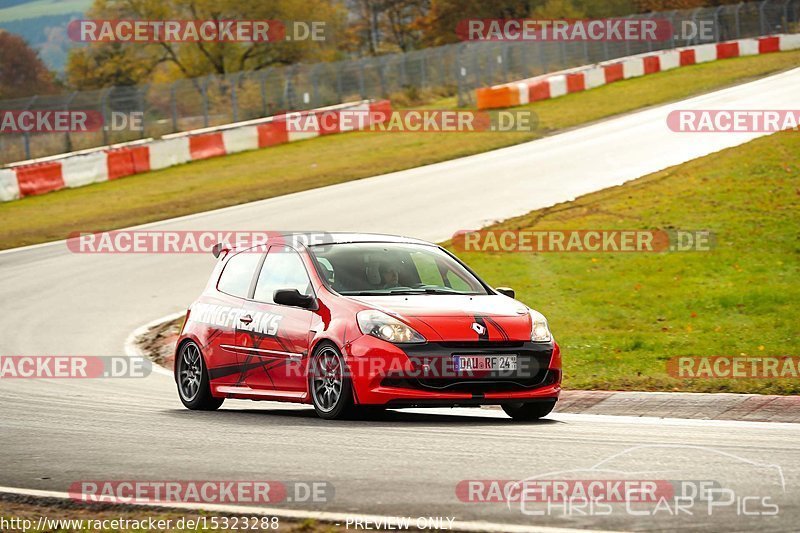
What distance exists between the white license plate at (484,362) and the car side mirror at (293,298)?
1.36m

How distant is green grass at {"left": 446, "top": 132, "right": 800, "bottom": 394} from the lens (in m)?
12.2

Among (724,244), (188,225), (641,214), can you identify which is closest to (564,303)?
(724,244)

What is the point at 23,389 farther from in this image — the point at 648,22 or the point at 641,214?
the point at 648,22

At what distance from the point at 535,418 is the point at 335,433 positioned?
196cm

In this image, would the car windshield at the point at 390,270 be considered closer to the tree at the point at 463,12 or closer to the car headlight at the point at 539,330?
the car headlight at the point at 539,330

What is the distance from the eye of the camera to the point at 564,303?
50.3 ft

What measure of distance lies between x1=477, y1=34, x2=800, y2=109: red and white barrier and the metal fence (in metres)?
1.95

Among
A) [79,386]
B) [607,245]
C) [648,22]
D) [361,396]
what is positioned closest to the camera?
[361,396]

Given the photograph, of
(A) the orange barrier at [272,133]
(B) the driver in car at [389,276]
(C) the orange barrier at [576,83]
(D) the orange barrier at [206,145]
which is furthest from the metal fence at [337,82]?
(B) the driver in car at [389,276]

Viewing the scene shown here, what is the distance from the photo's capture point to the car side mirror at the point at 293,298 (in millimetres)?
9984

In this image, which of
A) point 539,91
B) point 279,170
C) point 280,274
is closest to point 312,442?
point 280,274

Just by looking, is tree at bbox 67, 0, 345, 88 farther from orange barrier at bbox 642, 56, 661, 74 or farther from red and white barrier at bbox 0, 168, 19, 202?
red and white barrier at bbox 0, 168, 19, 202

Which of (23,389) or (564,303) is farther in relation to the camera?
(564,303)

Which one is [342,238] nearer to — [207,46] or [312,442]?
[312,442]
